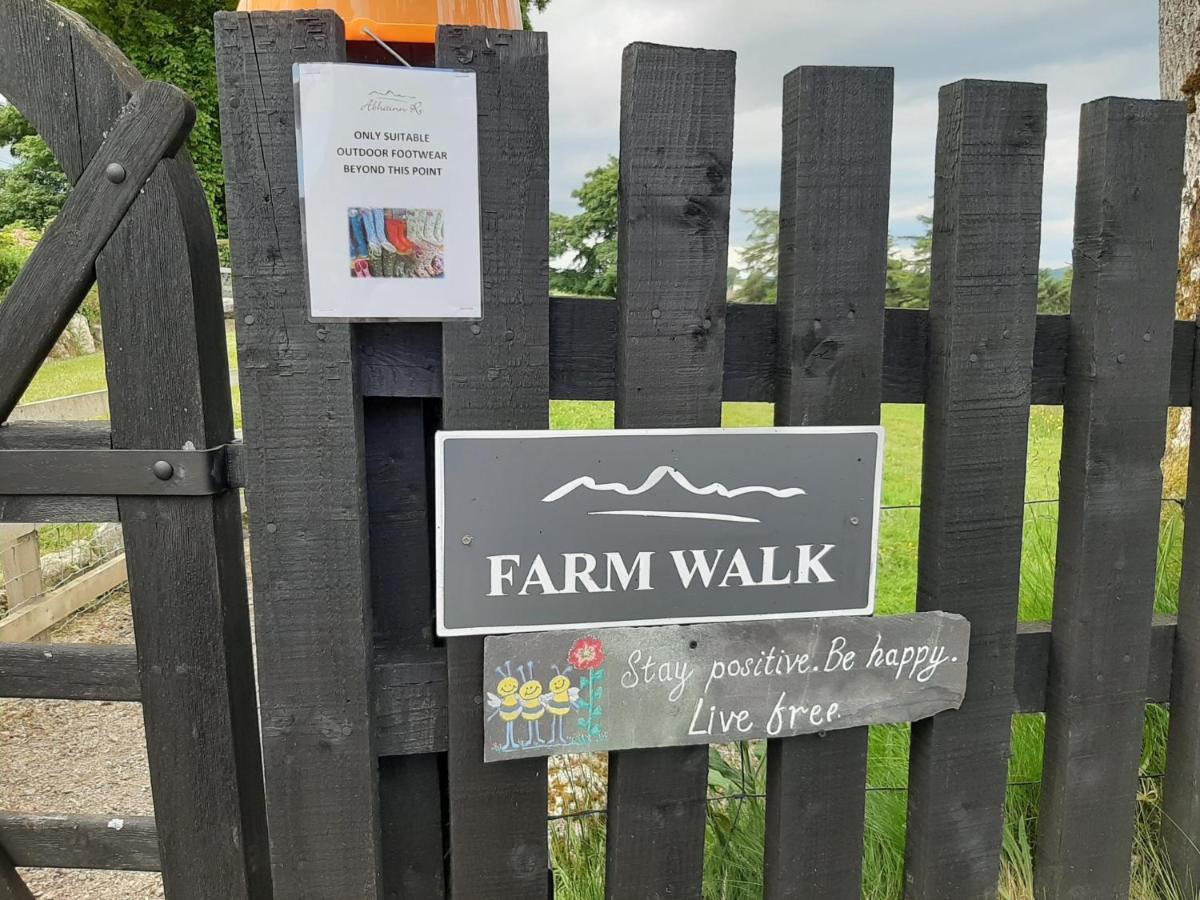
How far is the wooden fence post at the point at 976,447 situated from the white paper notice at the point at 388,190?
2.87 ft

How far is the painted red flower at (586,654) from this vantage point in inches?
61.0

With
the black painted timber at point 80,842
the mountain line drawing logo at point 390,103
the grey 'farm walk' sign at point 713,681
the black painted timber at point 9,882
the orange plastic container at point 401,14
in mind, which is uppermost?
the orange plastic container at point 401,14

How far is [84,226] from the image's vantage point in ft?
4.68

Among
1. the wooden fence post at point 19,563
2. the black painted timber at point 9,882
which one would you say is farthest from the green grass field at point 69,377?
the black painted timber at point 9,882

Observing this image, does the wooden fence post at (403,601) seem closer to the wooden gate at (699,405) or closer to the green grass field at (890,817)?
the wooden gate at (699,405)

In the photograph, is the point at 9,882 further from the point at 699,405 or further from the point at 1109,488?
the point at 1109,488

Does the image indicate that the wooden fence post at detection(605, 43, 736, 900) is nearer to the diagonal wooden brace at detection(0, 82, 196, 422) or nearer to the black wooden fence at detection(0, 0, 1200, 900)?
the black wooden fence at detection(0, 0, 1200, 900)

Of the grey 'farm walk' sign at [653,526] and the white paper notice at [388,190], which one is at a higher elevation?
the white paper notice at [388,190]

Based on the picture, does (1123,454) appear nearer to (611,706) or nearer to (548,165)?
(611,706)

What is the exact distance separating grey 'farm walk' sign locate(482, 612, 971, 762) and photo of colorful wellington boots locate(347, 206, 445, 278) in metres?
0.65

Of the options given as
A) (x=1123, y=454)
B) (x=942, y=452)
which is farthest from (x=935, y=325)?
(x=1123, y=454)

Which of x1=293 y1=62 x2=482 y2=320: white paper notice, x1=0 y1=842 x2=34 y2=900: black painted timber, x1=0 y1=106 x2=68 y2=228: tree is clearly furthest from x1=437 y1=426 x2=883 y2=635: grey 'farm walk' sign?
x1=0 y1=106 x2=68 y2=228: tree

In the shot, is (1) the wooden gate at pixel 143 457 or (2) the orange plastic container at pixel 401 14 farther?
(2) the orange plastic container at pixel 401 14

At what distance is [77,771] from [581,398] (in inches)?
124
